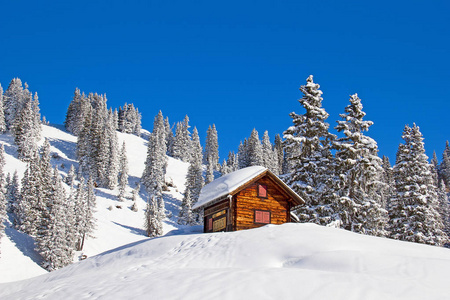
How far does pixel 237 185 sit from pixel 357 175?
31.4 ft

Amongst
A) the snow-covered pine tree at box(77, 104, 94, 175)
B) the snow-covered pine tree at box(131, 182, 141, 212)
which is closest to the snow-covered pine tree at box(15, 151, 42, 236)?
the snow-covered pine tree at box(131, 182, 141, 212)

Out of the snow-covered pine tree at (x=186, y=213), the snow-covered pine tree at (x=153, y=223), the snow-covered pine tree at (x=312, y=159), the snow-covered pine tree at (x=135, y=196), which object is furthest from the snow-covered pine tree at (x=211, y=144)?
the snow-covered pine tree at (x=312, y=159)

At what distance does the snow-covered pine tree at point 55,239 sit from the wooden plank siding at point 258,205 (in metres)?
30.3

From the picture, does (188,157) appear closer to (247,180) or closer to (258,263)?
(247,180)

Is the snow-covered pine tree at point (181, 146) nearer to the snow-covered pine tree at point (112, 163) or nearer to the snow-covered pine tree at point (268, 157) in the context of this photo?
the snow-covered pine tree at point (268, 157)

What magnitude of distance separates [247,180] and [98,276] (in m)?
14.7

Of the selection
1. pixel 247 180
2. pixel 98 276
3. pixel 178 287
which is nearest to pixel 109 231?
pixel 247 180

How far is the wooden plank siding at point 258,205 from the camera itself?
33.0m

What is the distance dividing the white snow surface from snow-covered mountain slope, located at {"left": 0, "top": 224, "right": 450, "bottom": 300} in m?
0.03

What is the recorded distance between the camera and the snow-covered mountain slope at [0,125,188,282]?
52531mm

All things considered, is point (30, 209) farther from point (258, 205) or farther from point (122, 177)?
point (258, 205)

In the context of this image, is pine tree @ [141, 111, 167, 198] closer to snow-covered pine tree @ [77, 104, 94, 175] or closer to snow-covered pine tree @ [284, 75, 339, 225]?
snow-covered pine tree @ [77, 104, 94, 175]

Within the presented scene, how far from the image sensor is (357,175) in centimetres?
3488

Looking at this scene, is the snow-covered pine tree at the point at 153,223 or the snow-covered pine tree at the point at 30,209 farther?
the snow-covered pine tree at the point at 153,223
